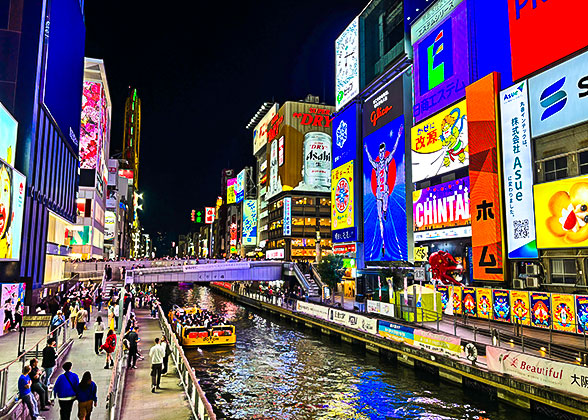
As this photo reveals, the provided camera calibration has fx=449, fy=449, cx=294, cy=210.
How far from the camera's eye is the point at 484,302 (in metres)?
34.3

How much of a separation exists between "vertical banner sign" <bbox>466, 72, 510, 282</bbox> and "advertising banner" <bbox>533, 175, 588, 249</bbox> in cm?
383

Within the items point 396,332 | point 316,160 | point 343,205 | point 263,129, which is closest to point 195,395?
point 396,332

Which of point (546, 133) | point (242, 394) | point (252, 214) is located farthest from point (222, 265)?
point (252, 214)

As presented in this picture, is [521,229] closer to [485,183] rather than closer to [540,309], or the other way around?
[485,183]

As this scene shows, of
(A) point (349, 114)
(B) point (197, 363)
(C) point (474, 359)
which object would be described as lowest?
(B) point (197, 363)

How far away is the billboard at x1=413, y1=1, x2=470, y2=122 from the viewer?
41847 millimetres

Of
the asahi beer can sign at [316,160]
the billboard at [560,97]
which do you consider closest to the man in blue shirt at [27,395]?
the billboard at [560,97]

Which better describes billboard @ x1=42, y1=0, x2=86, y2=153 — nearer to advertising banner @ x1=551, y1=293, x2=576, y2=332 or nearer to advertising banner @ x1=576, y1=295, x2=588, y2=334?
advertising banner @ x1=551, y1=293, x2=576, y2=332

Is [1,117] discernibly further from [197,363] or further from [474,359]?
[474,359]

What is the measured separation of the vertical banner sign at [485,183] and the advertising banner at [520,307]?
10.4 feet

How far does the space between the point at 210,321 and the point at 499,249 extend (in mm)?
23876

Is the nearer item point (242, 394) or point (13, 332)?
point (242, 394)

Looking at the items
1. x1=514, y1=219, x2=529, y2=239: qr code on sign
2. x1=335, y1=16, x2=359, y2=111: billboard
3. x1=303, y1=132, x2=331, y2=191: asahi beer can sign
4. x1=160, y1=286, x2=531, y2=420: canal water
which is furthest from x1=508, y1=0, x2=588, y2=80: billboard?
x1=303, y1=132, x2=331, y2=191: asahi beer can sign

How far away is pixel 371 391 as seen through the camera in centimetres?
2328
